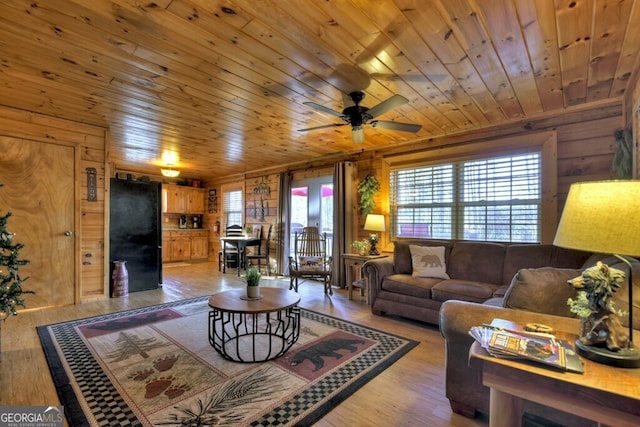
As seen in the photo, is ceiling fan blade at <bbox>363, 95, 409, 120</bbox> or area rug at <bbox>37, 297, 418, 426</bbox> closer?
area rug at <bbox>37, 297, 418, 426</bbox>

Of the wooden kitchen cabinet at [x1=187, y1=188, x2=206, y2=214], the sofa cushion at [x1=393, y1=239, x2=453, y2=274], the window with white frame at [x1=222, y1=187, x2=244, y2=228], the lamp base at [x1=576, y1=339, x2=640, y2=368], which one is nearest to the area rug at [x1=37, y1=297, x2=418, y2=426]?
the sofa cushion at [x1=393, y1=239, x2=453, y2=274]

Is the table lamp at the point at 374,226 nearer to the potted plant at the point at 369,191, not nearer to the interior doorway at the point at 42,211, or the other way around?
the potted plant at the point at 369,191

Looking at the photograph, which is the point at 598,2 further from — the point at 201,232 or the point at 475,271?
the point at 201,232

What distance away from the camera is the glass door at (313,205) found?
5961 millimetres

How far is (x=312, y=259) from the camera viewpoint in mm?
5293

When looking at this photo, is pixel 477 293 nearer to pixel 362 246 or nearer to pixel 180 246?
pixel 362 246

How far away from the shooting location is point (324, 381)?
2260mm

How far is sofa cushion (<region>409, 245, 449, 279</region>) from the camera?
3725 millimetres

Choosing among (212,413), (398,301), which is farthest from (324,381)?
(398,301)

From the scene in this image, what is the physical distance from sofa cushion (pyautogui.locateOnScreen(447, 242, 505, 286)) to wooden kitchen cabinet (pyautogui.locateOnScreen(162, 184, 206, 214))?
7329mm

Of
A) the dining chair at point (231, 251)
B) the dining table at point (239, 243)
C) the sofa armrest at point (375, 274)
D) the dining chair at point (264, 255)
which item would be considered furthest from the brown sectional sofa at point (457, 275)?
the dining chair at point (231, 251)

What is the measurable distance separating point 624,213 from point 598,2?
1.47 meters

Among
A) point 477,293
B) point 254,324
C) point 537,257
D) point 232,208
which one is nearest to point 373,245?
point 477,293

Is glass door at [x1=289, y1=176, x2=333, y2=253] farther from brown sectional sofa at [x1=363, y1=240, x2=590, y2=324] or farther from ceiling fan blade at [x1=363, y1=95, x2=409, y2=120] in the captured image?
ceiling fan blade at [x1=363, y1=95, x2=409, y2=120]
